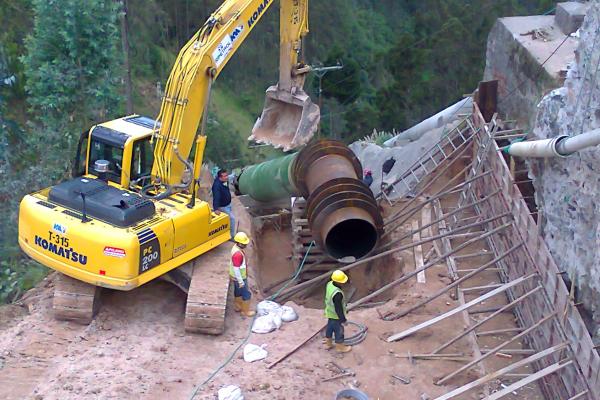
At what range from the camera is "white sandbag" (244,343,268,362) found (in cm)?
1066

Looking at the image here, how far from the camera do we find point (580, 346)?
9.63 metres

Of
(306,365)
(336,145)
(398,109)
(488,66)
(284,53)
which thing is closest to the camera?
(306,365)

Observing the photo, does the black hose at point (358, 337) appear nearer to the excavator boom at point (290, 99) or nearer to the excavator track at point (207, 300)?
the excavator track at point (207, 300)

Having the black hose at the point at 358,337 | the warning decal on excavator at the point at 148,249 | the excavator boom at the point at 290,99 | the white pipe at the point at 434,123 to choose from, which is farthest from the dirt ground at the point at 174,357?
the white pipe at the point at 434,123

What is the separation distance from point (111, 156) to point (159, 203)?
120 centimetres

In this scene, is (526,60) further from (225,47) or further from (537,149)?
(225,47)

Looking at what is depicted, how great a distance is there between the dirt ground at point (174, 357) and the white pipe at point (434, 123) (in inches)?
366

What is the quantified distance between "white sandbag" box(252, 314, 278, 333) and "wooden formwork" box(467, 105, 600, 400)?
3985 mm

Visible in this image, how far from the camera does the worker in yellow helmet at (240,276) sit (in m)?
11.5

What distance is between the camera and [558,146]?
10719mm

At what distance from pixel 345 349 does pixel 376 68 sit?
32971 mm

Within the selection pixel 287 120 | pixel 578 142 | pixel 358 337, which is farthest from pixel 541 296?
pixel 287 120

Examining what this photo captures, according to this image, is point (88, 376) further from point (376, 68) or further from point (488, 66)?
point (376, 68)

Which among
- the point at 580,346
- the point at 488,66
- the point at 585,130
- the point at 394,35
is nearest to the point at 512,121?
the point at 488,66
